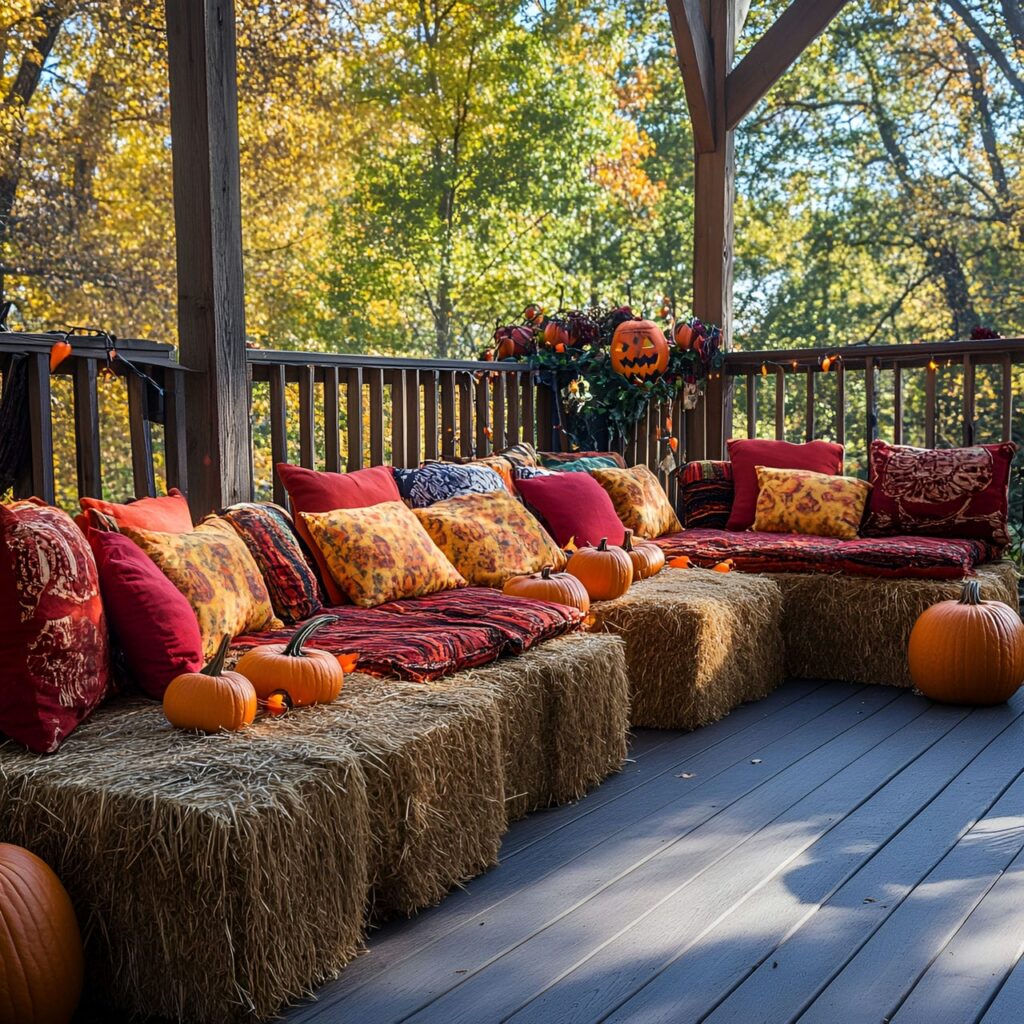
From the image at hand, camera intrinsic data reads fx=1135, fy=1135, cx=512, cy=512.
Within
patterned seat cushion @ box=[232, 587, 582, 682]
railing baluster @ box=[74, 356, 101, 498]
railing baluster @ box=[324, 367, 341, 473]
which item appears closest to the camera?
patterned seat cushion @ box=[232, 587, 582, 682]

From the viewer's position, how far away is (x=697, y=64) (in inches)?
231

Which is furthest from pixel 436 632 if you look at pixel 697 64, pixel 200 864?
pixel 697 64

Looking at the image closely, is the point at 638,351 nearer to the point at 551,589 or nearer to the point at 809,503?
the point at 809,503

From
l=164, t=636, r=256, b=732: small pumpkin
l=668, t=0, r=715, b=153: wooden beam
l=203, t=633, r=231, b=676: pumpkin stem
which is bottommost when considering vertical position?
l=164, t=636, r=256, b=732: small pumpkin

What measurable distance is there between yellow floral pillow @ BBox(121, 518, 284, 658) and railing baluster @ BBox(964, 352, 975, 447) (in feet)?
11.7

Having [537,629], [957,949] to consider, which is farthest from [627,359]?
[957,949]

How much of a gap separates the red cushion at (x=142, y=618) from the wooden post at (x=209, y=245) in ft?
3.42

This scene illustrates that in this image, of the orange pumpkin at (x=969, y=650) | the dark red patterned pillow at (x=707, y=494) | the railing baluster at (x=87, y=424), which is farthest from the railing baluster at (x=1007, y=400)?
the railing baluster at (x=87, y=424)

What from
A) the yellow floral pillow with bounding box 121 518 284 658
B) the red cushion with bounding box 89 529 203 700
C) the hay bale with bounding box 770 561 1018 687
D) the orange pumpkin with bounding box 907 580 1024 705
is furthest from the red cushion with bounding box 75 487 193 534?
the orange pumpkin with bounding box 907 580 1024 705

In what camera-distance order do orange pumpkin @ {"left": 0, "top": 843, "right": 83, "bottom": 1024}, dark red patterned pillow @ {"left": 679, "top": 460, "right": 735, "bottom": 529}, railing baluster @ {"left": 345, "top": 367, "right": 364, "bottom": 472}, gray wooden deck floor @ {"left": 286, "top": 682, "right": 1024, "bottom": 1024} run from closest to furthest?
orange pumpkin @ {"left": 0, "top": 843, "right": 83, "bottom": 1024}, gray wooden deck floor @ {"left": 286, "top": 682, "right": 1024, "bottom": 1024}, railing baluster @ {"left": 345, "top": 367, "right": 364, "bottom": 472}, dark red patterned pillow @ {"left": 679, "top": 460, "right": 735, "bottom": 529}

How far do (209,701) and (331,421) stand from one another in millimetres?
2082

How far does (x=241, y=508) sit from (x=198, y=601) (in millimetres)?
628

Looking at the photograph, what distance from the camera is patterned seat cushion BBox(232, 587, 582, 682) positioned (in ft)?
9.36

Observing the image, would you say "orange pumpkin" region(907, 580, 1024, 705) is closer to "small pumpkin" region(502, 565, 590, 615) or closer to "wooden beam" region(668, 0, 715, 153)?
"small pumpkin" region(502, 565, 590, 615)
